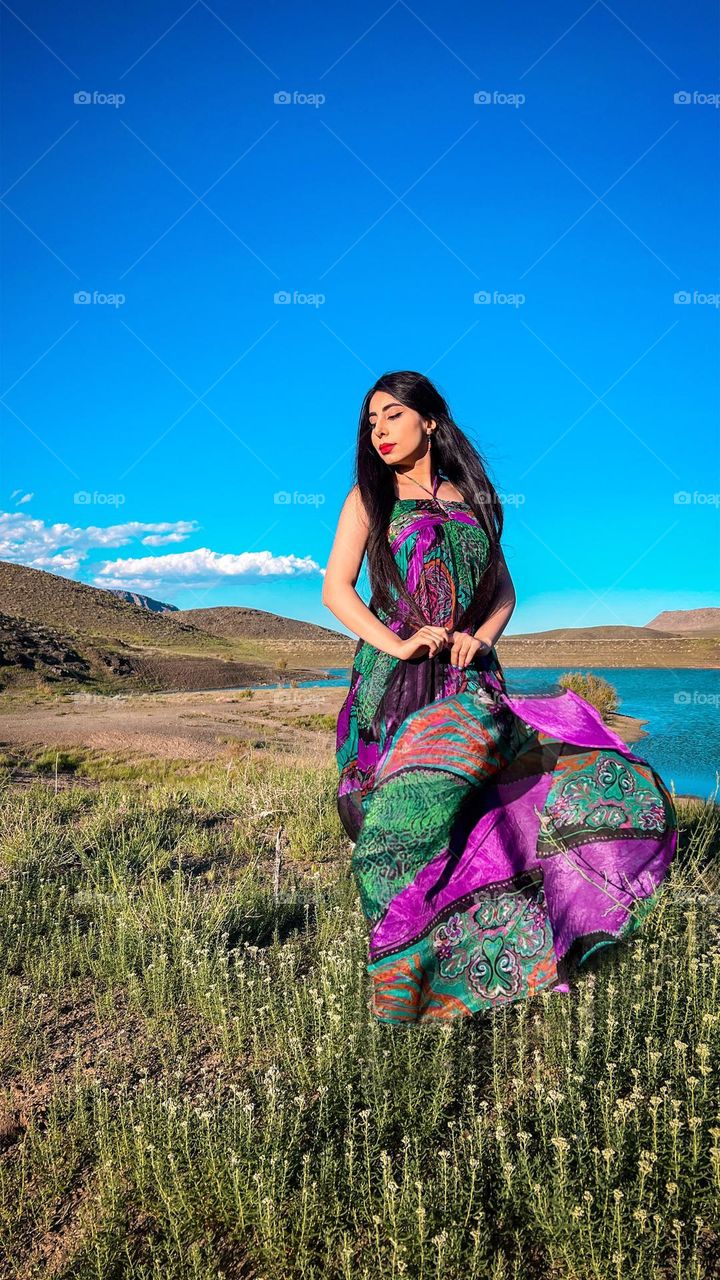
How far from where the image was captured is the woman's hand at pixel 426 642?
9.21 feet

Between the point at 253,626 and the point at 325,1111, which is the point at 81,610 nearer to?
the point at 253,626

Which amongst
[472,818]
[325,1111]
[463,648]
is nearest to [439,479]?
[463,648]

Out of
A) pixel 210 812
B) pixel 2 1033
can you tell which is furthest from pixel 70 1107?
pixel 210 812

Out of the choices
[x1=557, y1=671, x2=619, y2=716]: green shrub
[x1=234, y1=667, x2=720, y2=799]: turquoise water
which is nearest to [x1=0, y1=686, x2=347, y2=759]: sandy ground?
[x1=234, y1=667, x2=720, y2=799]: turquoise water

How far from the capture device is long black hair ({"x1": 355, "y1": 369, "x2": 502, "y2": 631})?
3.09m

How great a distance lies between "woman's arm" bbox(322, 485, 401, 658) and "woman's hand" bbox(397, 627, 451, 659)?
0.15 m

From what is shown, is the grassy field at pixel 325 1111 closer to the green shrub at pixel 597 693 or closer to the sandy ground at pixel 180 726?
the sandy ground at pixel 180 726

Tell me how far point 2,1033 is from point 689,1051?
2.57m

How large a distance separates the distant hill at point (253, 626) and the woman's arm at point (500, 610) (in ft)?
292

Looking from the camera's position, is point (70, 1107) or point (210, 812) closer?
point (70, 1107)

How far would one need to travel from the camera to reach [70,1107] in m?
2.50

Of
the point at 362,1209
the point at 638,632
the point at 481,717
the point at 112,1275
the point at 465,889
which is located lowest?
the point at 112,1275

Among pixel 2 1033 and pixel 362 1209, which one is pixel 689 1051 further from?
pixel 2 1033

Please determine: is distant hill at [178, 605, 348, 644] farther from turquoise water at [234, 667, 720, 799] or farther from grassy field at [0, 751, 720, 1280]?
grassy field at [0, 751, 720, 1280]
